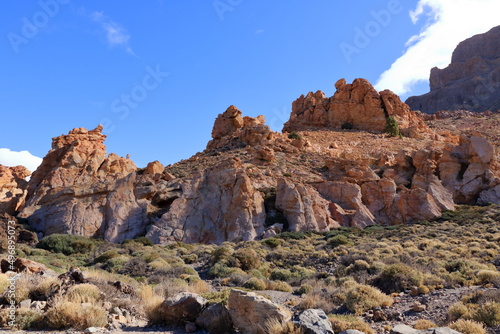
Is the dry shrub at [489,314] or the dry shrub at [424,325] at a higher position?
the dry shrub at [489,314]

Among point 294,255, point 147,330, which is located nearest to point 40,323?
point 147,330

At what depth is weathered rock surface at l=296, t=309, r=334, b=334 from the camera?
21.4ft

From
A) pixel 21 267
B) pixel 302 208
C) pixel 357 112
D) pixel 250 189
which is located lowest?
pixel 21 267

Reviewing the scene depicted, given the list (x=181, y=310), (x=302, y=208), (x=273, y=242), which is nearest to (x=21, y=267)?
(x=181, y=310)

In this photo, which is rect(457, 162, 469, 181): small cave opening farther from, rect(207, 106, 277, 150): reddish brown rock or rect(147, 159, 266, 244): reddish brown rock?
rect(207, 106, 277, 150): reddish brown rock

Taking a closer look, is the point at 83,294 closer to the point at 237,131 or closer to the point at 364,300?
the point at 364,300

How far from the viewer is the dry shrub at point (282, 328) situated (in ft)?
21.3

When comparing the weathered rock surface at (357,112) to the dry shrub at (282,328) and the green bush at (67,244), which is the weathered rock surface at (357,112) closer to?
the green bush at (67,244)

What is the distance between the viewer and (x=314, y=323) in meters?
6.76

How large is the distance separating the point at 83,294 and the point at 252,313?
3.98 m

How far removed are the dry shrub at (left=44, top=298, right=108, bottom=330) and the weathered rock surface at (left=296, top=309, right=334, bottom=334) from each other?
3.95 metres

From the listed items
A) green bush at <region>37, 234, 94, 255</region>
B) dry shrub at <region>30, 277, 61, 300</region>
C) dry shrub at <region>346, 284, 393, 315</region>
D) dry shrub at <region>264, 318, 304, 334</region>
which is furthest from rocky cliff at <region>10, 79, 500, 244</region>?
dry shrub at <region>264, 318, 304, 334</region>

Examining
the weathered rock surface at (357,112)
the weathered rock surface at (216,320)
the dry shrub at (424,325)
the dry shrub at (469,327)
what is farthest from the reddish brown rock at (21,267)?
the weathered rock surface at (357,112)

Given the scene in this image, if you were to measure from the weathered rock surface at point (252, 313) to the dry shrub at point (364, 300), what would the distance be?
310 centimetres
